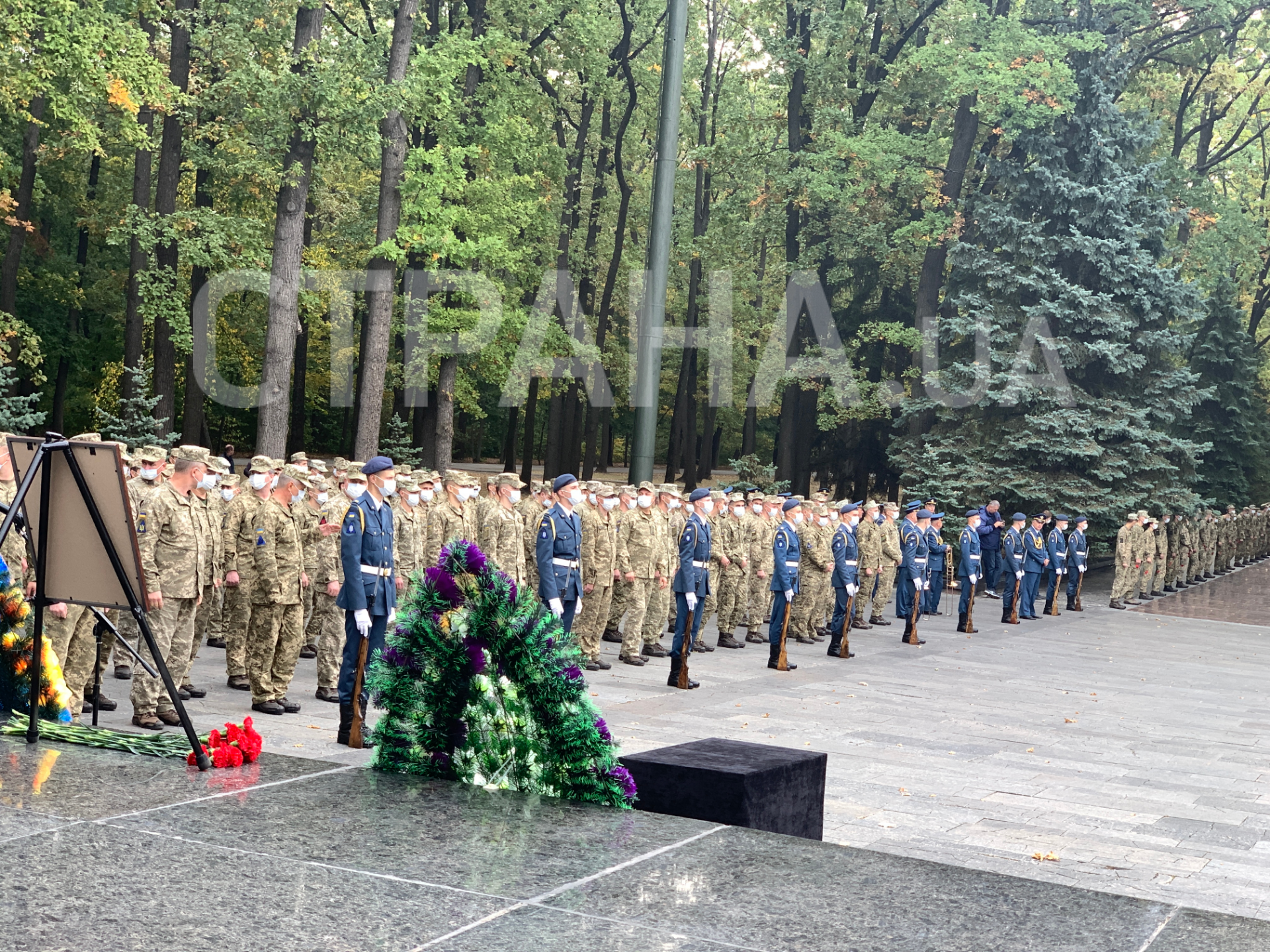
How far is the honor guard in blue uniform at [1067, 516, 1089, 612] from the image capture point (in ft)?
91.9

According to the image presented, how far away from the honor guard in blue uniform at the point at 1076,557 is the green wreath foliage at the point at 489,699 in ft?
77.3

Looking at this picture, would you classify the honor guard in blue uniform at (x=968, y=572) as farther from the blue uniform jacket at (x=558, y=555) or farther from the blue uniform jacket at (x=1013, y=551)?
the blue uniform jacket at (x=558, y=555)

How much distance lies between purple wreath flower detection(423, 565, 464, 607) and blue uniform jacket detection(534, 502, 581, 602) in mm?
7808

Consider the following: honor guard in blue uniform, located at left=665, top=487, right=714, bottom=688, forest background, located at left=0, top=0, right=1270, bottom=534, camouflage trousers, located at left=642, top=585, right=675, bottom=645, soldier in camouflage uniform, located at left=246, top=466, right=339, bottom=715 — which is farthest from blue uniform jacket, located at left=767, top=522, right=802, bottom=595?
forest background, located at left=0, top=0, right=1270, bottom=534

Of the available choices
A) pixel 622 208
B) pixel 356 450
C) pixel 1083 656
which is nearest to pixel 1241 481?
pixel 622 208

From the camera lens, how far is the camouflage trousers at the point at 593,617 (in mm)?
16141

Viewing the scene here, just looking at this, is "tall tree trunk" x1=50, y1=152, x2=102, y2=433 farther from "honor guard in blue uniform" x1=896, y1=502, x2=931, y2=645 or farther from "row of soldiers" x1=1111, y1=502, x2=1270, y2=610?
"row of soldiers" x1=1111, y1=502, x2=1270, y2=610

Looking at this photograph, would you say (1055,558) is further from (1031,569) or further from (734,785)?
(734,785)

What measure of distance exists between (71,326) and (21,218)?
844cm

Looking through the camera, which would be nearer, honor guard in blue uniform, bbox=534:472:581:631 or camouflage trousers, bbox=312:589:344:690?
camouflage trousers, bbox=312:589:344:690

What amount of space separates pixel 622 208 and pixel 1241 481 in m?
20.9

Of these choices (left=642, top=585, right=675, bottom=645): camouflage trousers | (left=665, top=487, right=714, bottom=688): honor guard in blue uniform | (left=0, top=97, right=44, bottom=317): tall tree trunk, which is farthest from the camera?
(left=0, top=97, right=44, bottom=317): tall tree trunk

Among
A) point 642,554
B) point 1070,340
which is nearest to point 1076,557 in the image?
point 1070,340

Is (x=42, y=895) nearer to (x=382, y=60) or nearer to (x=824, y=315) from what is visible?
(x=382, y=60)
